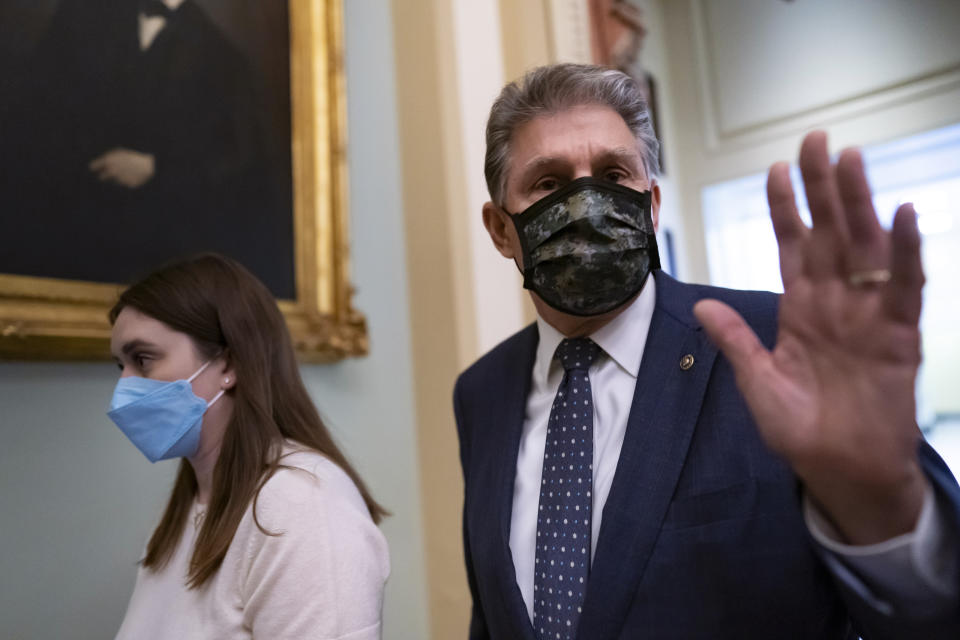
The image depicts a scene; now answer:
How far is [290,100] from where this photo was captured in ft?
8.93

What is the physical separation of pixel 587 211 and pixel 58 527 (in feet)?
5.61

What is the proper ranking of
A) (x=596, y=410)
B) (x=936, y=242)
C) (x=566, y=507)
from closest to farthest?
(x=566, y=507) < (x=596, y=410) < (x=936, y=242)

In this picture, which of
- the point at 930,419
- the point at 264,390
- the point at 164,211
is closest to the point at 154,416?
the point at 264,390

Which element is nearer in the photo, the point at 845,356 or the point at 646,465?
the point at 845,356

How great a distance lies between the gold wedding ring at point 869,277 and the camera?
77 centimetres

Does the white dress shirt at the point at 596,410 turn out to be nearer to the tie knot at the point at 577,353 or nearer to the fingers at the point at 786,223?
the tie knot at the point at 577,353

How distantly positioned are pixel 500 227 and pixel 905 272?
1067 millimetres

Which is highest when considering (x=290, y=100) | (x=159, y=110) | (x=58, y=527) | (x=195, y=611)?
(x=290, y=100)

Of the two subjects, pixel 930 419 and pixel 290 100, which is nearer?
pixel 290 100

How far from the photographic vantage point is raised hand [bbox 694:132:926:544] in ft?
2.51

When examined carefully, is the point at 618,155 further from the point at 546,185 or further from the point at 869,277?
the point at 869,277

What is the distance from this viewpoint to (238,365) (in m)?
1.80

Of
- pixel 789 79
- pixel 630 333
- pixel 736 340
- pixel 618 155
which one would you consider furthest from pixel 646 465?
pixel 789 79

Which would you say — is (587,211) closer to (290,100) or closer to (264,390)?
(264,390)
